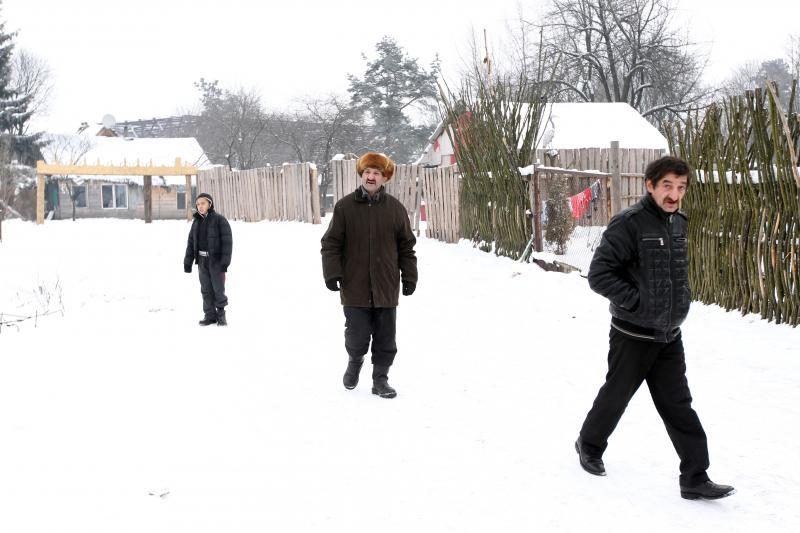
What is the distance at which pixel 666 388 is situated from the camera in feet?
12.1

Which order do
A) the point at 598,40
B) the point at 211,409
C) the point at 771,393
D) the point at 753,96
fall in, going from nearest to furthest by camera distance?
the point at 211,409
the point at 771,393
the point at 753,96
the point at 598,40

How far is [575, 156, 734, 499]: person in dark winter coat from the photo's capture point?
3594mm

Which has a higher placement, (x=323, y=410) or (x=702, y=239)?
(x=702, y=239)

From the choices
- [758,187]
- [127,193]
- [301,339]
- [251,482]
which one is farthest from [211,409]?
[127,193]

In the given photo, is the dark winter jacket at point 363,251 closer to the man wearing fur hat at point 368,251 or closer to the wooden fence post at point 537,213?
the man wearing fur hat at point 368,251

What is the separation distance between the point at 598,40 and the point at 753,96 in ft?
112

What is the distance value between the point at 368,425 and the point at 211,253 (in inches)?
163

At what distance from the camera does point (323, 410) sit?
5.05 meters

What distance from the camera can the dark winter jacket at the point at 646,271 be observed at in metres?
3.60

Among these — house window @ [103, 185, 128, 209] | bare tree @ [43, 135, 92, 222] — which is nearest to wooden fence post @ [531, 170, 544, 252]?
house window @ [103, 185, 128, 209]

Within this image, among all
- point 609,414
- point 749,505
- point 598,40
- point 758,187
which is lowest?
point 749,505

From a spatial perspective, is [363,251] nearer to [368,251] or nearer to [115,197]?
[368,251]

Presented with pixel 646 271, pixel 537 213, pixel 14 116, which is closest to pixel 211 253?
pixel 537 213

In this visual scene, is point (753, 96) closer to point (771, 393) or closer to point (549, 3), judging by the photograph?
point (771, 393)
